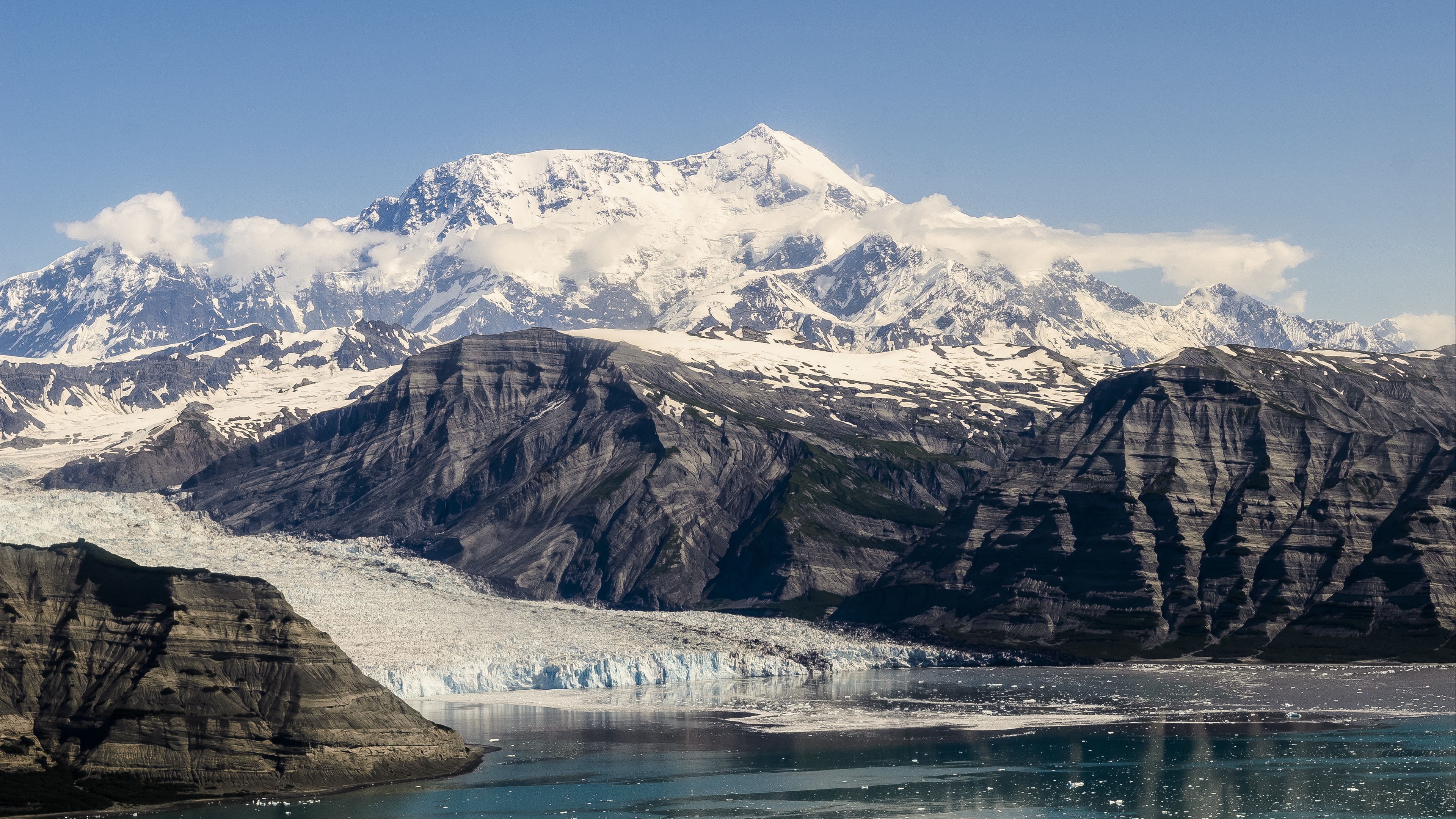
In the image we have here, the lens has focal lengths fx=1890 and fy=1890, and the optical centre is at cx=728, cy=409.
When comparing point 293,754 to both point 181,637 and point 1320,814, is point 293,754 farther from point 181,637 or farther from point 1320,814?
point 1320,814

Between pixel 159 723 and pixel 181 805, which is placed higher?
pixel 159 723

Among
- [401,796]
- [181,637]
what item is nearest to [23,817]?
[181,637]

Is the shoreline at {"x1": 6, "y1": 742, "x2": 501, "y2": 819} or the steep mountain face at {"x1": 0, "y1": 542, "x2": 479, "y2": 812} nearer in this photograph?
the shoreline at {"x1": 6, "y1": 742, "x2": 501, "y2": 819}

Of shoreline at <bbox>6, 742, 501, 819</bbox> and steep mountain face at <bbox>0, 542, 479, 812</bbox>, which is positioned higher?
steep mountain face at <bbox>0, 542, 479, 812</bbox>

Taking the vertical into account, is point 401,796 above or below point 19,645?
below

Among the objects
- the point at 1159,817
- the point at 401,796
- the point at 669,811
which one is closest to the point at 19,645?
the point at 401,796

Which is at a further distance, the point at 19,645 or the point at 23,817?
the point at 19,645

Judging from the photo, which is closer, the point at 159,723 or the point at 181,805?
the point at 181,805

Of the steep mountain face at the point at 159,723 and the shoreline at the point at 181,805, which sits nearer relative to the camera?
the shoreline at the point at 181,805

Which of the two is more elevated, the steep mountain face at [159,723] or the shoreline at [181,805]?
the steep mountain face at [159,723]
